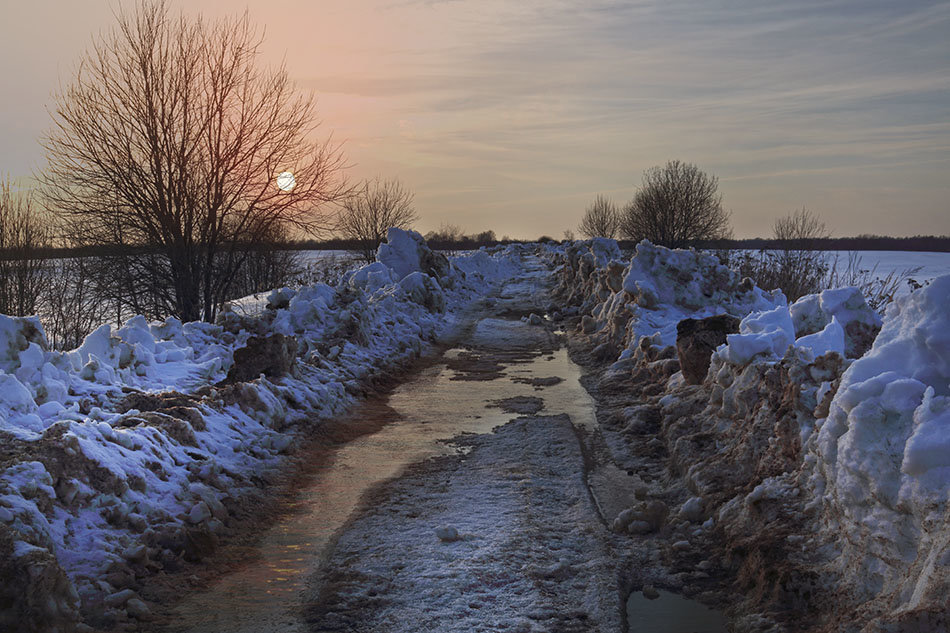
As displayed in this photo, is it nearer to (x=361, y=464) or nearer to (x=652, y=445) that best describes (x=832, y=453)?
(x=652, y=445)

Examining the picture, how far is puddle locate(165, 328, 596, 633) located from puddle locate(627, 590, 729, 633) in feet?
6.80

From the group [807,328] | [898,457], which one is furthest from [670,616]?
[807,328]

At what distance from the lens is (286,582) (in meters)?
4.91

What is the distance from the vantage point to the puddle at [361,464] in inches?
180

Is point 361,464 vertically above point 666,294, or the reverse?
point 666,294

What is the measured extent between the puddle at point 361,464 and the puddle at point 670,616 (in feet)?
6.80

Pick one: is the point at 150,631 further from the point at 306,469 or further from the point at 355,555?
the point at 306,469

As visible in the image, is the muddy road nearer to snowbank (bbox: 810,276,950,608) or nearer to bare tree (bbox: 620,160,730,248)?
snowbank (bbox: 810,276,950,608)

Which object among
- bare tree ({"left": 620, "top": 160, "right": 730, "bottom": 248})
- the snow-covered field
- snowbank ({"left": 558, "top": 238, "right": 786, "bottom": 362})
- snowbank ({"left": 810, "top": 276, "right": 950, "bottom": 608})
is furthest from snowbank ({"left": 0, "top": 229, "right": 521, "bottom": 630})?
bare tree ({"left": 620, "top": 160, "right": 730, "bottom": 248})

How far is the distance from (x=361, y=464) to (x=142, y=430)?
2.19 metres

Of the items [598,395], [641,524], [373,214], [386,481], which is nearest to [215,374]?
[386,481]

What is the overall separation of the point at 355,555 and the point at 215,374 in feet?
21.8

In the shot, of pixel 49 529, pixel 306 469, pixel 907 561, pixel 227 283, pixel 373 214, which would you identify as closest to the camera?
pixel 907 561

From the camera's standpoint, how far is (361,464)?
7.63 metres
